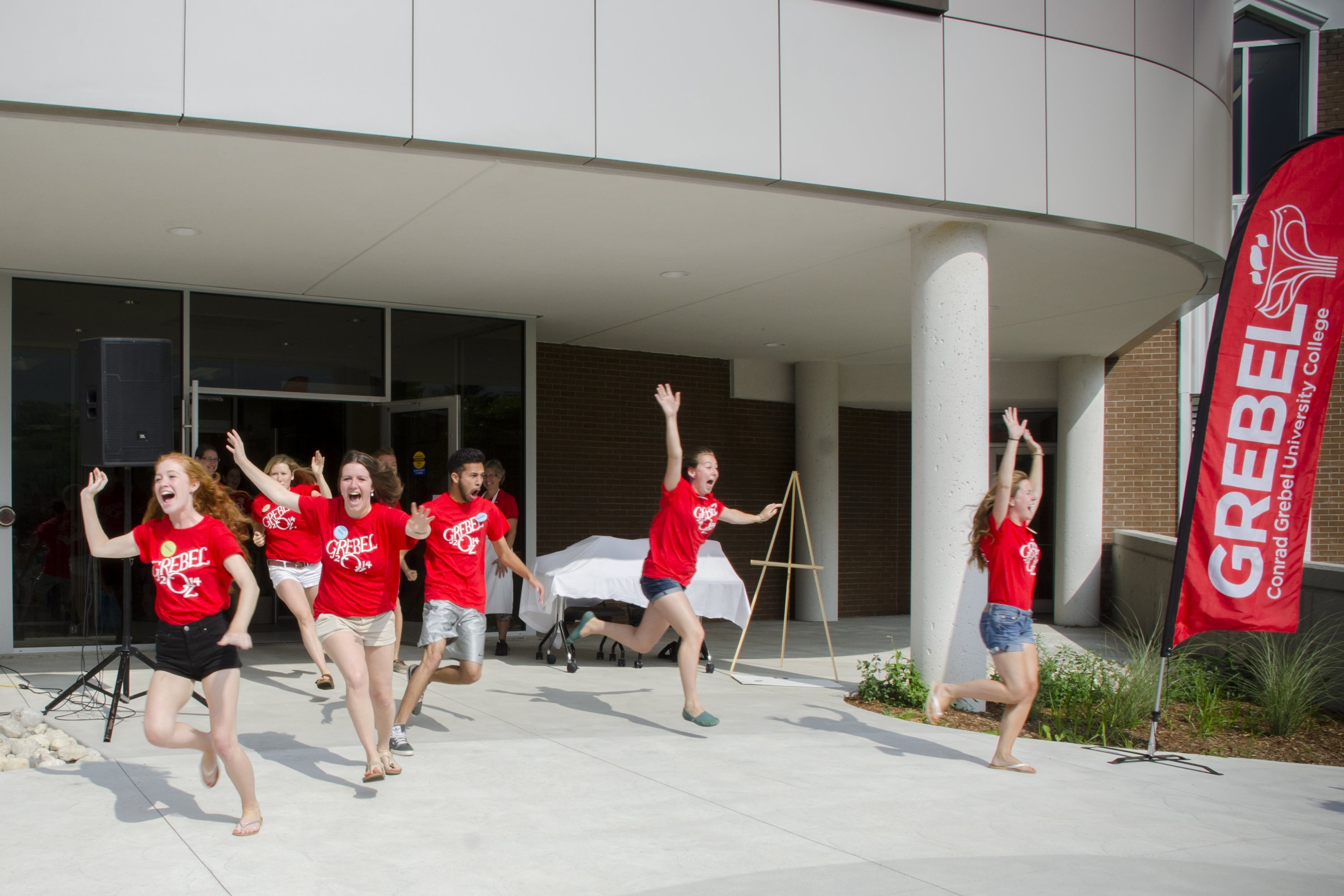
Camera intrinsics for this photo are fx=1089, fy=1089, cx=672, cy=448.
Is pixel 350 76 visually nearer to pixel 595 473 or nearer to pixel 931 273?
pixel 931 273

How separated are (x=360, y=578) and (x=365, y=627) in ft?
0.79

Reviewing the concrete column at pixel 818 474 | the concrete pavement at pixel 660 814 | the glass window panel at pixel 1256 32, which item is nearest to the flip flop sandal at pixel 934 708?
the concrete pavement at pixel 660 814

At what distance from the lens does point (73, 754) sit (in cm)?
574

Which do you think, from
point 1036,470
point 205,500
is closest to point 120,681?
point 205,500

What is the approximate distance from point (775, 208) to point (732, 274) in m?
2.13

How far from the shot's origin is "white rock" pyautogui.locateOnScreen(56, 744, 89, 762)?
5.71 m

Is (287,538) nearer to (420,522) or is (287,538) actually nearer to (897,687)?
(420,522)

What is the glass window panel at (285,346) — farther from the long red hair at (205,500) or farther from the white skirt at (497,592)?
the long red hair at (205,500)

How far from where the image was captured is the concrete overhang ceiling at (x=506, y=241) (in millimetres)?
6750

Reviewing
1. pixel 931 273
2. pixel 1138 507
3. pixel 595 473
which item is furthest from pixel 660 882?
pixel 1138 507

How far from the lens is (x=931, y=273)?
8070 millimetres

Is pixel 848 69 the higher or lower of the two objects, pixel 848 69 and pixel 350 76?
the higher

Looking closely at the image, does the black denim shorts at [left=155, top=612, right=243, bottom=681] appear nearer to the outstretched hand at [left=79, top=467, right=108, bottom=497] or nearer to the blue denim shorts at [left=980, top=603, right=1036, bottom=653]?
the outstretched hand at [left=79, top=467, right=108, bottom=497]

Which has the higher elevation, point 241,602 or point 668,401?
point 668,401
